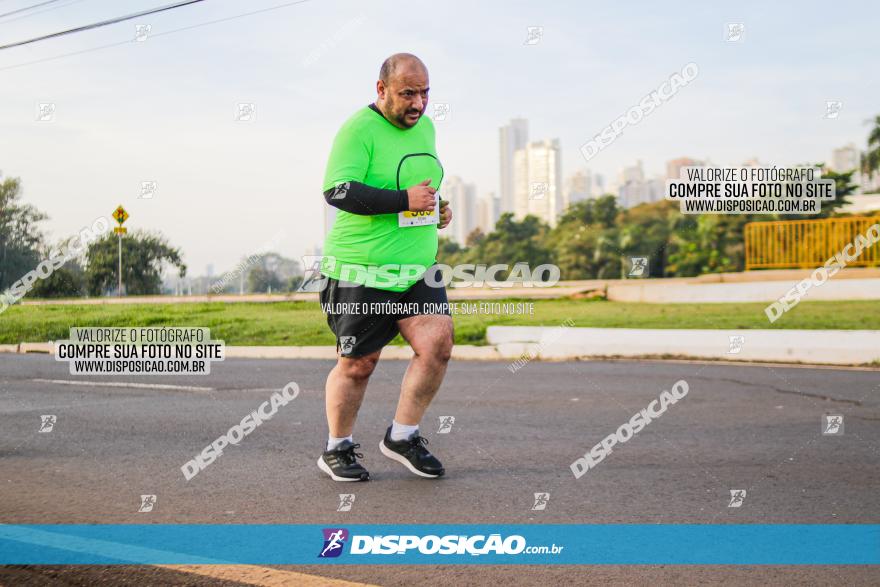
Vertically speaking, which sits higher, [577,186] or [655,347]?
[577,186]

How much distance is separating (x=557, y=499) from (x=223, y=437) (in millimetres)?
2490

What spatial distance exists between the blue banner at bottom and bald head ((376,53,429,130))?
1865mm

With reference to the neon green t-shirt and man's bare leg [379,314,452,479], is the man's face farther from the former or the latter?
man's bare leg [379,314,452,479]

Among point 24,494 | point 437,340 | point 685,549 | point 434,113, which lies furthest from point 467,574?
point 434,113

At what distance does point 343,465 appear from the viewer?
13.8 ft

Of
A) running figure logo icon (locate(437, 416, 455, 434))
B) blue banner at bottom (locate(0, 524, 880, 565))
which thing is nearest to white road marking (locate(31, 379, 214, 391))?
running figure logo icon (locate(437, 416, 455, 434))

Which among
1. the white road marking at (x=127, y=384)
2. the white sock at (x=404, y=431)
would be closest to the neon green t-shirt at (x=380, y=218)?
the white sock at (x=404, y=431)

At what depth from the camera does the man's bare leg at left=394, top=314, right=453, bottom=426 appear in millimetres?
4203

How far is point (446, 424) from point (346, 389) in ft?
5.99

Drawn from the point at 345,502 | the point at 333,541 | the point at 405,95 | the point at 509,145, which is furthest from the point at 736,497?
the point at 509,145

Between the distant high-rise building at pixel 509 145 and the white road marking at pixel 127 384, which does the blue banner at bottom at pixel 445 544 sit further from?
the distant high-rise building at pixel 509 145

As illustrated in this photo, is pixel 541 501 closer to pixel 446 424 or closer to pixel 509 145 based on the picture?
pixel 446 424

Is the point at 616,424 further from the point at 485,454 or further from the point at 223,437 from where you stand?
the point at 223,437

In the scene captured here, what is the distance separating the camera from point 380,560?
2996 millimetres
